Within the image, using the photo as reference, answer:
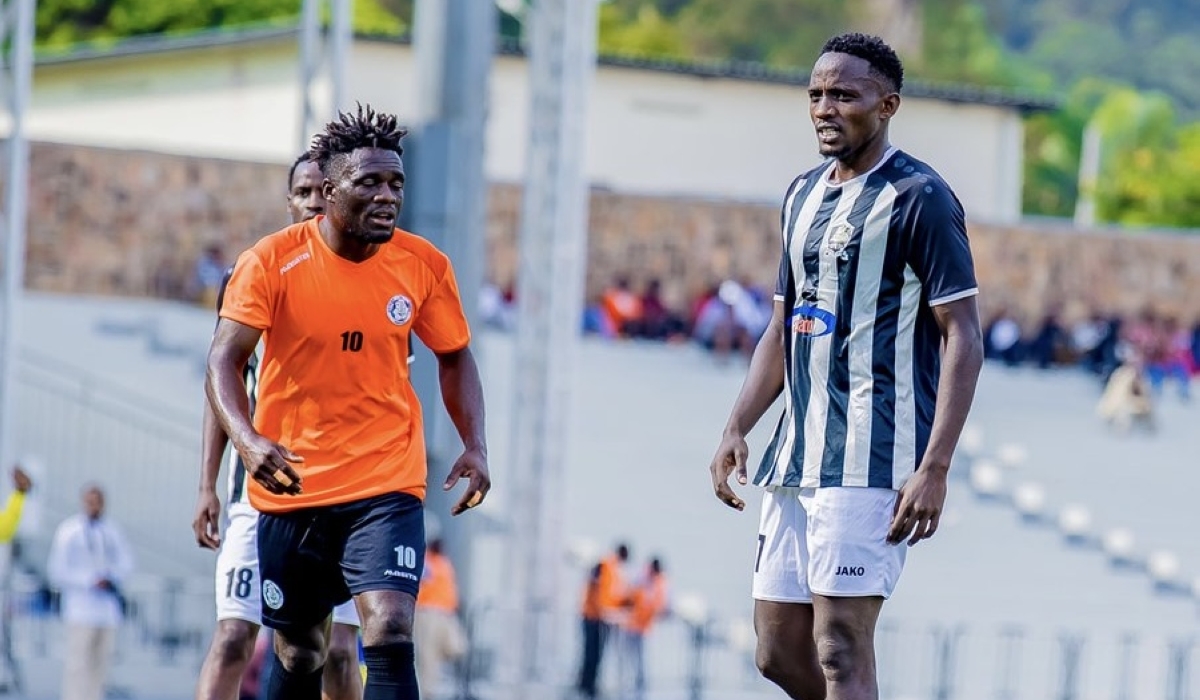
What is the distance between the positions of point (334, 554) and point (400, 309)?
82cm

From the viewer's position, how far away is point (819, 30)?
7969cm

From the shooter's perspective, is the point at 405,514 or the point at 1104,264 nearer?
the point at 405,514

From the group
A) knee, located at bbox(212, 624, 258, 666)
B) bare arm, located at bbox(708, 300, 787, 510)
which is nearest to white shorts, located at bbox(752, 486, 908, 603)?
bare arm, located at bbox(708, 300, 787, 510)

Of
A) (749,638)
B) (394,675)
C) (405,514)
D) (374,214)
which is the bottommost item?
(749,638)

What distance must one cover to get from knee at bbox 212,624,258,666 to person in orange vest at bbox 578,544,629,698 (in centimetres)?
1318

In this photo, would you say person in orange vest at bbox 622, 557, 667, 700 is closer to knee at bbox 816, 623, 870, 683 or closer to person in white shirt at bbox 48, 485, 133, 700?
person in white shirt at bbox 48, 485, 133, 700

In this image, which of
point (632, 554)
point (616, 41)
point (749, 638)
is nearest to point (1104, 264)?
point (632, 554)

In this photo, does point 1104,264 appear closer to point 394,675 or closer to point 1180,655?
point 1180,655

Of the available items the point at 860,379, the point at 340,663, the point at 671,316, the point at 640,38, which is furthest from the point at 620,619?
the point at 640,38

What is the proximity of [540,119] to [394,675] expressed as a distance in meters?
11.8

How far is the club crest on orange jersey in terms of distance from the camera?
770cm

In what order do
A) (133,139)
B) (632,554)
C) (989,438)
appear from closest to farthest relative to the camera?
(632,554)
(989,438)
(133,139)

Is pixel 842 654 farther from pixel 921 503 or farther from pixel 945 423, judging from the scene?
pixel 945 423

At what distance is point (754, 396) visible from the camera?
7512 millimetres
